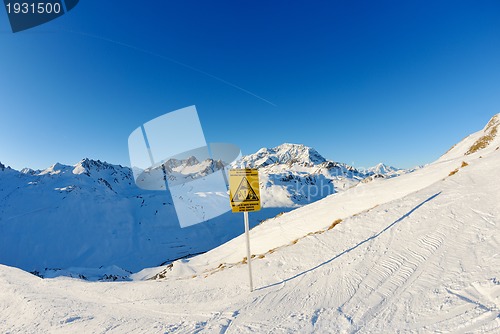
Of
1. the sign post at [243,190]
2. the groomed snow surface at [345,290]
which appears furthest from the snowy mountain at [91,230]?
the sign post at [243,190]

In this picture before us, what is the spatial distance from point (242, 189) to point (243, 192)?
79 mm

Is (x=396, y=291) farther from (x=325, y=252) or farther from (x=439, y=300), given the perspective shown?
(x=325, y=252)

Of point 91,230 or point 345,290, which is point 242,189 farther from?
point 91,230

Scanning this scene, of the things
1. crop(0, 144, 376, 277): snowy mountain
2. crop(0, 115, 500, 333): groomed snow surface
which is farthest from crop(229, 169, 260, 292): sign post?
crop(0, 144, 376, 277): snowy mountain

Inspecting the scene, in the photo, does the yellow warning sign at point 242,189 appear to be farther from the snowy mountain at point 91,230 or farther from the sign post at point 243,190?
the snowy mountain at point 91,230

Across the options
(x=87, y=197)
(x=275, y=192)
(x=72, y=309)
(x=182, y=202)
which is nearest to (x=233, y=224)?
(x=182, y=202)

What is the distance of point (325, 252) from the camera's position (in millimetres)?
7246

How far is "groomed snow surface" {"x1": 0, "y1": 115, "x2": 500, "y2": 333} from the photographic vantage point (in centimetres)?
397

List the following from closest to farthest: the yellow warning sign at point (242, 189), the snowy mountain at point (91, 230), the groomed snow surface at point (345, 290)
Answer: the groomed snow surface at point (345, 290), the yellow warning sign at point (242, 189), the snowy mountain at point (91, 230)

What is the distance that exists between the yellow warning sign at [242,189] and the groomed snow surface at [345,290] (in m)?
2.07

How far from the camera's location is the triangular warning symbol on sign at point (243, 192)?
595cm

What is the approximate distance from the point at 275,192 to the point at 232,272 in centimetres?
16082

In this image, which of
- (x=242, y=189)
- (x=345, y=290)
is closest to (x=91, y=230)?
(x=242, y=189)

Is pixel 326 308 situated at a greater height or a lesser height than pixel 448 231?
lesser
